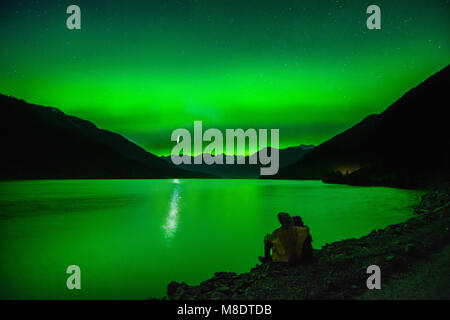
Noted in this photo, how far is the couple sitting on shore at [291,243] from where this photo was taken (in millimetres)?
7742

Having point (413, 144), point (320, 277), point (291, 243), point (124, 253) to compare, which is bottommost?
point (124, 253)

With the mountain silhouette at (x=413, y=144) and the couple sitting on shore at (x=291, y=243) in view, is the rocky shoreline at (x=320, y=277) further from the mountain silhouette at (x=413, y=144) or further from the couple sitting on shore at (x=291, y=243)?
the mountain silhouette at (x=413, y=144)

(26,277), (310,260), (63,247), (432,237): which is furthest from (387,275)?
(63,247)

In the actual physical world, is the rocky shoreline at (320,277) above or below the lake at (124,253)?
above

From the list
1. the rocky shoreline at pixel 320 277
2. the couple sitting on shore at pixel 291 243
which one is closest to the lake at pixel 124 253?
the rocky shoreline at pixel 320 277

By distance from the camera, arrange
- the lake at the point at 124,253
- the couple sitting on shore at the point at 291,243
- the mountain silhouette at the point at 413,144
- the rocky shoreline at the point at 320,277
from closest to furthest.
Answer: the rocky shoreline at the point at 320,277, the couple sitting on shore at the point at 291,243, the lake at the point at 124,253, the mountain silhouette at the point at 413,144

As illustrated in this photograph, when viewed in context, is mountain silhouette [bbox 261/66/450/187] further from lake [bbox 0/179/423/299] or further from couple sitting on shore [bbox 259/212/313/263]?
couple sitting on shore [bbox 259/212/313/263]

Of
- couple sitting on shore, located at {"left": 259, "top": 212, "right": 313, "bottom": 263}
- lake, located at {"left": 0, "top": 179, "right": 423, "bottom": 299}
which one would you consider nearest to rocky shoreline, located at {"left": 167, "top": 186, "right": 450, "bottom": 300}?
couple sitting on shore, located at {"left": 259, "top": 212, "right": 313, "bottom": 263}

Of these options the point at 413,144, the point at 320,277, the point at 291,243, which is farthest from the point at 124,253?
the point at 413,144

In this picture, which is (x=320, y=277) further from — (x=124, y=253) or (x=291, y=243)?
(x=124, y=253)

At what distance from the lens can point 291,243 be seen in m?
7.86

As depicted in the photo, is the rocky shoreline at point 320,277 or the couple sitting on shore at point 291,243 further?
the couple sitting on shore at point 291,243

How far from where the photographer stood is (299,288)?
240 inches
